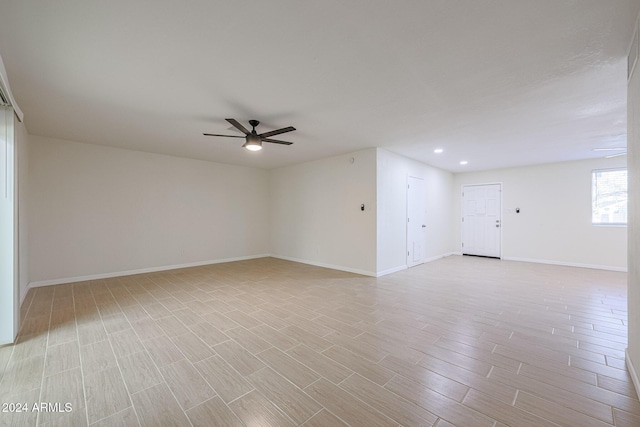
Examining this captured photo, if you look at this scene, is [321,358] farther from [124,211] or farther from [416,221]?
[124,211]

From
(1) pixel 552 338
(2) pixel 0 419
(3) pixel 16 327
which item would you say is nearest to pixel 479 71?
(1) pixel 552 338

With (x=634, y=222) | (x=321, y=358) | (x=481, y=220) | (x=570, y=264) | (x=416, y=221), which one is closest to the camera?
(x=634, y=222)

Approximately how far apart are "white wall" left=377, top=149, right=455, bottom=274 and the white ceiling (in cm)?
139

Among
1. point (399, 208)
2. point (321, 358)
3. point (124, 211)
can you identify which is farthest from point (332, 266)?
point (124, 211)

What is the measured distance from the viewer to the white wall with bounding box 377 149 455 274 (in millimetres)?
5156

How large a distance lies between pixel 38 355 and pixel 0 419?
2.94ft

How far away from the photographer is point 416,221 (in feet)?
20.5

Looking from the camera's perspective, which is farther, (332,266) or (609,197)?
(332,266)

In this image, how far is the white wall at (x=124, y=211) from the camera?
14.6 ft

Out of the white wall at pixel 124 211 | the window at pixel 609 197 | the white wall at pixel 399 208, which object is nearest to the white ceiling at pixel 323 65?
the white wall at pixel 124 211

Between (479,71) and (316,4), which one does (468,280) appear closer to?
(479,71)

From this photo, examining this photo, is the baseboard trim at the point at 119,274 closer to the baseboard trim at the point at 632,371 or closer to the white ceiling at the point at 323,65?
the white ceiling at the point at 323,65

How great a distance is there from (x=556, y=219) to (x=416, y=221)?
11.6 feet

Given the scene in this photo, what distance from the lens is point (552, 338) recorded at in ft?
8.54
